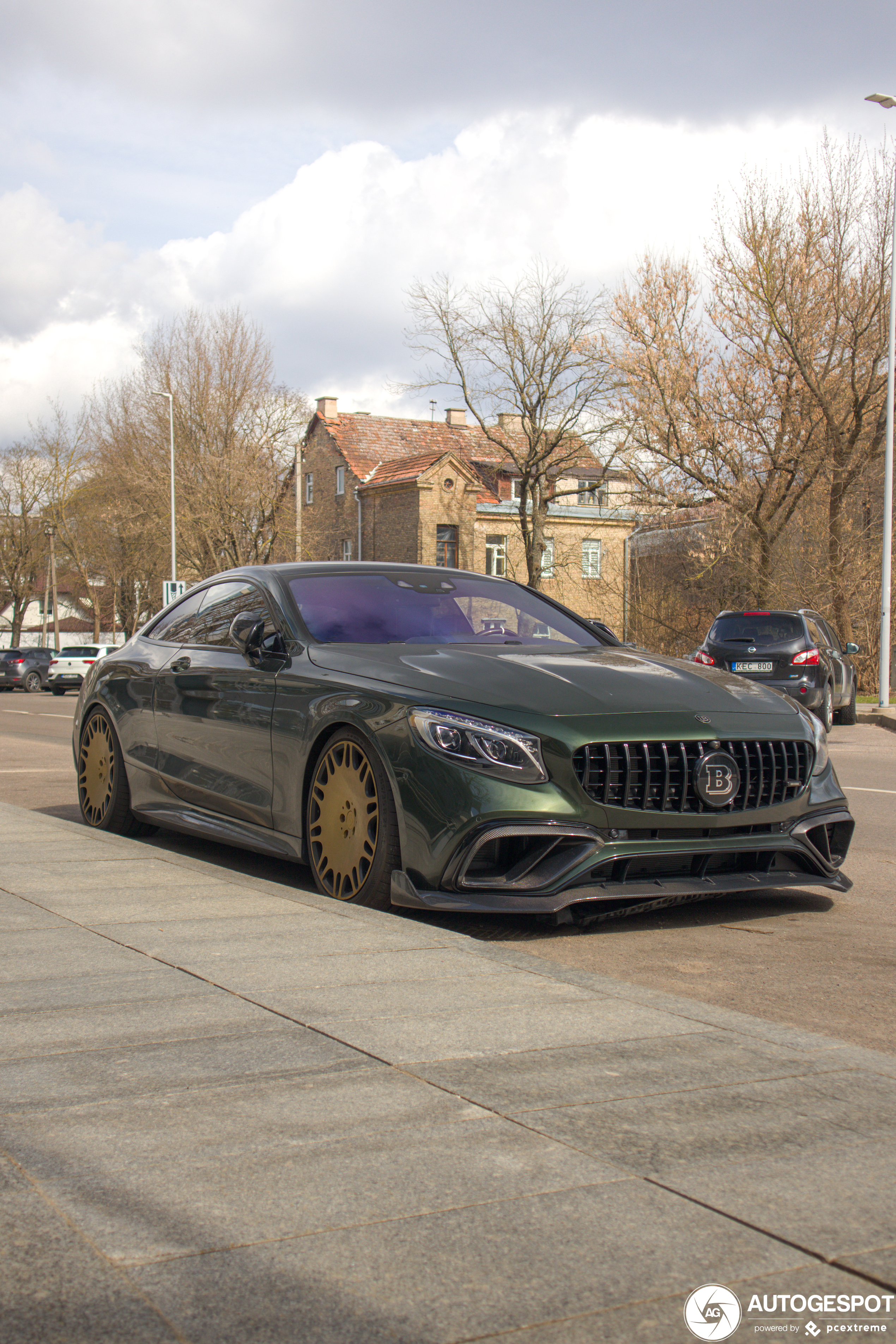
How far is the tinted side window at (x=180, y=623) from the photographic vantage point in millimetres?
6914

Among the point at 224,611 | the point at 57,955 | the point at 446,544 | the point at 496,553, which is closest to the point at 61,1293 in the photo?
the point at 57,955

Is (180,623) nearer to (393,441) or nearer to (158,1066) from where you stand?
(158,1066)

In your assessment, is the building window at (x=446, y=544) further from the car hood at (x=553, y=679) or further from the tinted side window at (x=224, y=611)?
the car hood at (x=553, y=679)

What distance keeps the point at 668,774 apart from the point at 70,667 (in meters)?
40.7

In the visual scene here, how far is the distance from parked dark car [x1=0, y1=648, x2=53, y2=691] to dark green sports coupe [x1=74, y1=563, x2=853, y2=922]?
142 ft

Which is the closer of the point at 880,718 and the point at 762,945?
the point at 762,945

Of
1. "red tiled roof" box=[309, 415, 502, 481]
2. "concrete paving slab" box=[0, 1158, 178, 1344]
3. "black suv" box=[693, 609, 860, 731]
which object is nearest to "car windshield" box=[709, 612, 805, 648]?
"black suv" box=[693, 609, 860, 731]

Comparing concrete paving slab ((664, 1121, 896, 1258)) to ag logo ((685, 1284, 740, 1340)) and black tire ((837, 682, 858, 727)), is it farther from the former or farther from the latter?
black tire ((837, 682, 858, 727))

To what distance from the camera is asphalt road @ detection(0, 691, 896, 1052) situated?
3916 mm

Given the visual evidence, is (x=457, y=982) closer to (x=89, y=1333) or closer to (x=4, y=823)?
(x=89, y=1333)

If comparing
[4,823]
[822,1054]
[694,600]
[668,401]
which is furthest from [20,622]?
[822,1054]

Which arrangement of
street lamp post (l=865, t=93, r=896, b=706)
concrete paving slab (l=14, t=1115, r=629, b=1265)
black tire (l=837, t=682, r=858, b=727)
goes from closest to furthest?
concrete paving slab (l=14, t=1115, r=629, b=1265)
black tire (l=837, t=682, r=858, b=727)
street lamp post (l=865, t=93, r=896, b=706)

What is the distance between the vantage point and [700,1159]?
2.35 m

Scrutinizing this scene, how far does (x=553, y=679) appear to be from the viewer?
16.5ft
